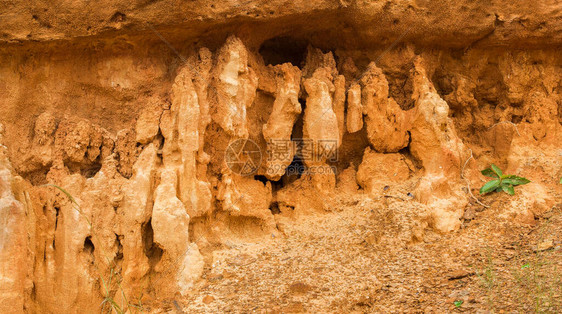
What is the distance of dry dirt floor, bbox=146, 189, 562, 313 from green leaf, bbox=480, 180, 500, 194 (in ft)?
0.21

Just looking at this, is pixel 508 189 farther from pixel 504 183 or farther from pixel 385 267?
pixel 385 267

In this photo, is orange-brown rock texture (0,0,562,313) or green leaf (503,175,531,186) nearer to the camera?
orange-brown rock texture (0,0,562,313)

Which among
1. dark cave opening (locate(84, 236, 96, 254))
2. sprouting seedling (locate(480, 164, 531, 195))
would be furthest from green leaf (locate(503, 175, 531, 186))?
dark cave opening (locate(84, 236, 96, 254))

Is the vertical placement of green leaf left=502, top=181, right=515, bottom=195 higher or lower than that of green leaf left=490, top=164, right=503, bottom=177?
lower

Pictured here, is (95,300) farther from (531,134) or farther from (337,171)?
(531,134)

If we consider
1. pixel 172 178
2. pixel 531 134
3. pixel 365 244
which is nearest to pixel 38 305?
pixel 172 178

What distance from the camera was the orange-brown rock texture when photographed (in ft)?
8.45

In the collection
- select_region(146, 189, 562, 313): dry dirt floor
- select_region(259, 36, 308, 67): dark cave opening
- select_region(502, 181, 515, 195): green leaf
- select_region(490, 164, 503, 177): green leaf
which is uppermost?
select_region(259, 36, 308, 67): dark cave opening

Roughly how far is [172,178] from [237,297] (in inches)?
30.6

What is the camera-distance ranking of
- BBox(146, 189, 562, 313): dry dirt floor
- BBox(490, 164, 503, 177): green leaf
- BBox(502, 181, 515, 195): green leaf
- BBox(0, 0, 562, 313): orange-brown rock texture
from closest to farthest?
BBox(146, 189, 562, 313): dry dirt floor, BBox(0, 0, 562, 313): orange-brown rock texture, BBox(502, 181, 515, 195): green leaf, BBox(490, 164, 503, 177): green leaf

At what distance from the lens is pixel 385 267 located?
2.59 m

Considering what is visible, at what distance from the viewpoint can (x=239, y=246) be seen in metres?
2.77

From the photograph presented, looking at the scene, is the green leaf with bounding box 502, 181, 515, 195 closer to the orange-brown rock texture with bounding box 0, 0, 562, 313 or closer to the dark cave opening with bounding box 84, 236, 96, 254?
the orange-brown rock texture with bounding box 0, 0, 562, 313

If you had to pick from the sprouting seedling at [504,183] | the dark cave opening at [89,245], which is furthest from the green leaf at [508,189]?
the dark cave opening at [89,245]
